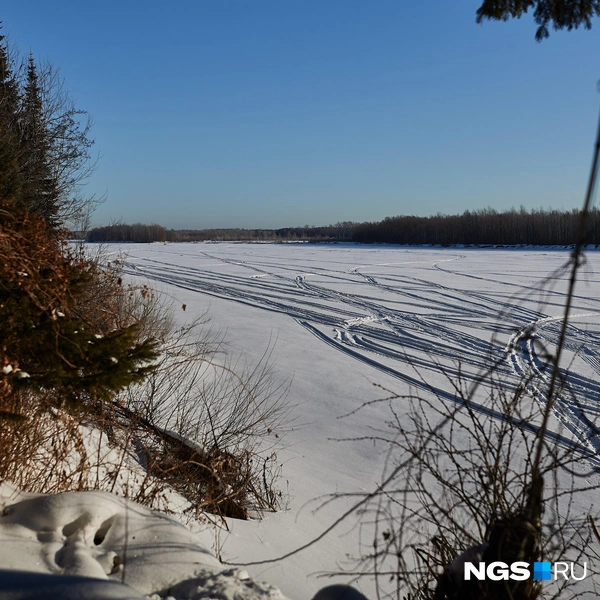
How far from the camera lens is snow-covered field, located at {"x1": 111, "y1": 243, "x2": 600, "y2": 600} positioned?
15.7ft

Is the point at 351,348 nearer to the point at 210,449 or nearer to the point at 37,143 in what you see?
the point at 210,449

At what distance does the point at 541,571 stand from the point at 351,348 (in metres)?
9.95

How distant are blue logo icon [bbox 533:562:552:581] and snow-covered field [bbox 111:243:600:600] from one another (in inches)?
26.2

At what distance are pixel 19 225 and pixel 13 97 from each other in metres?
13.5

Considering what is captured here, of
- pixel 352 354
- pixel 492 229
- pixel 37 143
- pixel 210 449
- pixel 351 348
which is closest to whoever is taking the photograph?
pixel 210 449

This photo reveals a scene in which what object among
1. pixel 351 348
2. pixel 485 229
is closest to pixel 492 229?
pixel 485 229

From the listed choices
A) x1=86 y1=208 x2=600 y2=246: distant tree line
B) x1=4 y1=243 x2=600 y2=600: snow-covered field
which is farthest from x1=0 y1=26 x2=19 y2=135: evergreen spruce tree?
x1=86 y1=208 x2=600 y2=246: distant tree line

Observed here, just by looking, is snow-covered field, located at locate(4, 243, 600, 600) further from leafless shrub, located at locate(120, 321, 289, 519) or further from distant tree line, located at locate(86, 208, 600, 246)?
distant tree line, located at locate(86, 208, 600, 246)

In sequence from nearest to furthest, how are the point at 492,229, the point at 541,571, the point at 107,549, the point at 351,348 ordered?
the point at 541,571, the point at 107,549, the point at 351,348, the point at 492,229

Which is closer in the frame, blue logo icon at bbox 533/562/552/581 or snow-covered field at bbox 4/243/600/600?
blue logo icon at bbox 533/562/552/581

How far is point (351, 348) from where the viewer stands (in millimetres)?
12258

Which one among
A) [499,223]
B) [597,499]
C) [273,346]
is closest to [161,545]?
[597,499]

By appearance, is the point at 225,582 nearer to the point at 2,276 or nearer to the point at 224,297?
the point at 2,276

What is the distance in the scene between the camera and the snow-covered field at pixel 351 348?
4.78m
